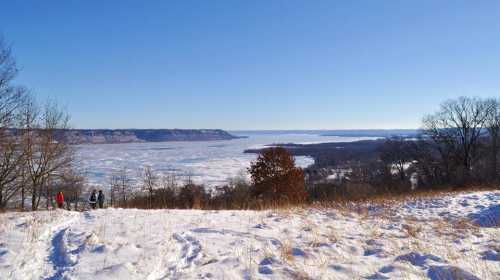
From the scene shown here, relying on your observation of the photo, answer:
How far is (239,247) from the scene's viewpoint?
511 cm

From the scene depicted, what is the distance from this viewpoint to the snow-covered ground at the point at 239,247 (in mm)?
4090

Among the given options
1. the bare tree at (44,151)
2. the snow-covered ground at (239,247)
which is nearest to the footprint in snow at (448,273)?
the snow-covered ground at (239,247)

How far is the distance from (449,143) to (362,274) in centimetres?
3474

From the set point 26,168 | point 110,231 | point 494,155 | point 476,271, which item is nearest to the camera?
point 476,271

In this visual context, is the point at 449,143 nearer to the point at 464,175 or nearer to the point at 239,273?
the point at 464,175

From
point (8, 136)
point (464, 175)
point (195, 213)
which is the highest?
point (8, 136)

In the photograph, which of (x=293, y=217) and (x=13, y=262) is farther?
(x=293, y=217)

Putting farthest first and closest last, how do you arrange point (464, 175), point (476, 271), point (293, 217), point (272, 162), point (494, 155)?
point (494, 155) < point (464, 175) < point (272, 162) < point (293, 217) < point (476, 271)

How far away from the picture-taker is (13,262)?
179 inches

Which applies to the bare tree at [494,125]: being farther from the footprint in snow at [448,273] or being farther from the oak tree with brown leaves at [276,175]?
the footprint in snow at [448,273]

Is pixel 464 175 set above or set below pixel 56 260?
below

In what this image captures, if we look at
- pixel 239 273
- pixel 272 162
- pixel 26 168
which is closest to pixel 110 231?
pixel 239 273

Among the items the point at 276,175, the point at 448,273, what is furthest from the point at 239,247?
the point at 276,175

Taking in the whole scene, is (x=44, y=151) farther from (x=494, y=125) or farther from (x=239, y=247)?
(x=494, y=125)
